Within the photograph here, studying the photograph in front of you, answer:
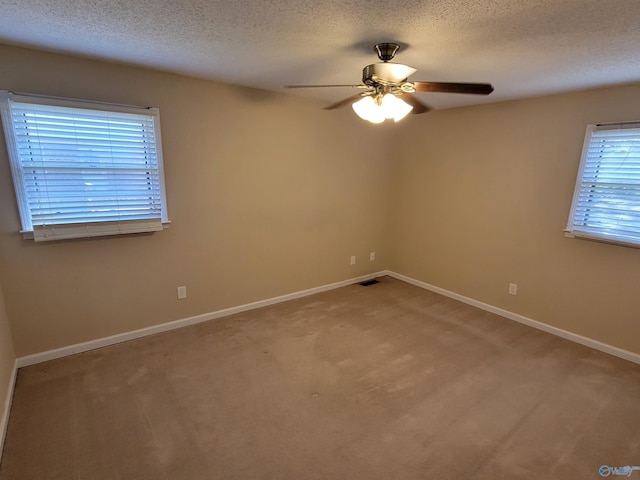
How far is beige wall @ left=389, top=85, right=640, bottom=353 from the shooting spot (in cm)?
280

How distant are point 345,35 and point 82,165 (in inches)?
82.9

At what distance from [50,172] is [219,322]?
1864mm

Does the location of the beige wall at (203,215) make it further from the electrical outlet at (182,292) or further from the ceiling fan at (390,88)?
the ceiling fan at (390,88)

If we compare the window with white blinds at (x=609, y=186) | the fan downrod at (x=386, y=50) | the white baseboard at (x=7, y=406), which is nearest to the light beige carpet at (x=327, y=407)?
the white baseboard at (x=7, y=406)

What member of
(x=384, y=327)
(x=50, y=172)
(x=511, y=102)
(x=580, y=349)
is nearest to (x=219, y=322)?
(x=384, y=327)

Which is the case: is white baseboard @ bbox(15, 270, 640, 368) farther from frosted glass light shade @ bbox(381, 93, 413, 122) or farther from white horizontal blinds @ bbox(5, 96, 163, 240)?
frosted glass light shade @ bbox(381, 93, 413, 122)

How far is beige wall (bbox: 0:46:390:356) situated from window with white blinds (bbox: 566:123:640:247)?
2.18 meters

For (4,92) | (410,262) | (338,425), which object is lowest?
(338,425)

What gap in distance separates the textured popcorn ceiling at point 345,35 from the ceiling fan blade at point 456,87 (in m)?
0.25

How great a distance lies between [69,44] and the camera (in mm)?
2066

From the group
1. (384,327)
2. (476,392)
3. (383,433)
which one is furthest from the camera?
(384,327)

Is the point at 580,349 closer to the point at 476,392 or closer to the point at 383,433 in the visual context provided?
the point at 476,392

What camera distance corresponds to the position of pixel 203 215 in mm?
3059

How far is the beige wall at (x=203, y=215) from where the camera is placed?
2.40m
